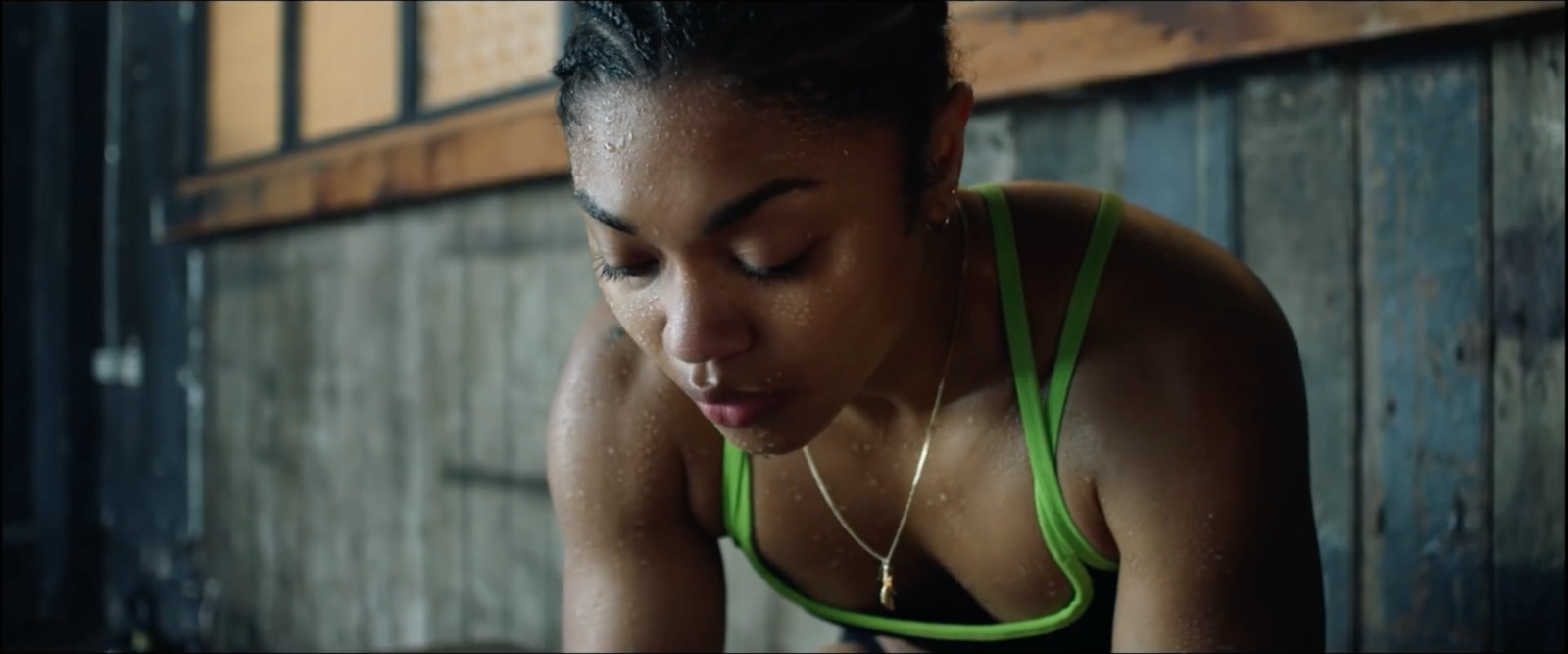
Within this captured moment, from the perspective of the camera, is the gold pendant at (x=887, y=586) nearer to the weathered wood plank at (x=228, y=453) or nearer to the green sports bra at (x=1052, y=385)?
the green sports bra at (x=1052, y=385)

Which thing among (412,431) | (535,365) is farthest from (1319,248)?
(412,431)

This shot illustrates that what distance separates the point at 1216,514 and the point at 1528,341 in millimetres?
485

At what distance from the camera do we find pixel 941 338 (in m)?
1.01

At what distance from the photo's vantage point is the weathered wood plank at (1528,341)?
116 cm

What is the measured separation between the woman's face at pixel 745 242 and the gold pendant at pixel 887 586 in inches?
9.6

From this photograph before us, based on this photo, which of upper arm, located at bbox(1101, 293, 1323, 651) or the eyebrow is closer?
the eyebrow

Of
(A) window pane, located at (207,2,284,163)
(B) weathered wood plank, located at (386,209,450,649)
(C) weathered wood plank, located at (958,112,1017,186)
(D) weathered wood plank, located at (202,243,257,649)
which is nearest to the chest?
(C) weathered wood plank, located at (958,112,1017,186)

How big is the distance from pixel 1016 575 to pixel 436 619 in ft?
5.98

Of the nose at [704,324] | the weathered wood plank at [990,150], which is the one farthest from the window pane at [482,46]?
the nose at [704,324]

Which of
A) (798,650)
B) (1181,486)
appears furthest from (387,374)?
(1181,486)

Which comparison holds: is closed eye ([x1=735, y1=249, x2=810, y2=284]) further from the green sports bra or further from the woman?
the green sports bra

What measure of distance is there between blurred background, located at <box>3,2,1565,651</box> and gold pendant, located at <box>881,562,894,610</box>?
0.50 metres

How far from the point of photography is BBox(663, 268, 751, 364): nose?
79cm

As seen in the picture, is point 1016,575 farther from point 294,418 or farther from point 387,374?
point 294,418
